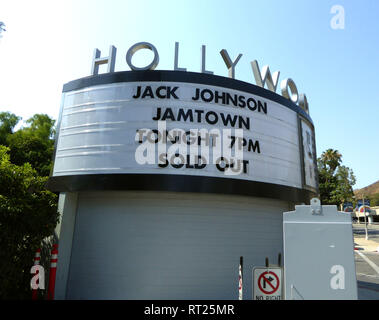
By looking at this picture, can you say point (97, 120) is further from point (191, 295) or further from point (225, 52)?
point (191, 295)

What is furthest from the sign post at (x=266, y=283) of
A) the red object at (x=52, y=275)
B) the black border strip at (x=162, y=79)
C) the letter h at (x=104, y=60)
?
the letter h at (x=104, y=60)

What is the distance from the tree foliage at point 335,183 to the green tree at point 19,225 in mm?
47778

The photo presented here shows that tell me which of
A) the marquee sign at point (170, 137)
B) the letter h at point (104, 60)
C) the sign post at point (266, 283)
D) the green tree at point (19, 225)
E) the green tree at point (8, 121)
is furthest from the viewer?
the green tree at point (8, 121)

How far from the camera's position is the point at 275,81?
10.6 meters

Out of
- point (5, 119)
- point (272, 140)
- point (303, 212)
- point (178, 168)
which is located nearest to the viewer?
point (303, 212)

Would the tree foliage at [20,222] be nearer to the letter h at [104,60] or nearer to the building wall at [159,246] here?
the building wall at [159,246]

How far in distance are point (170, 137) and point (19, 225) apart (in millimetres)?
4501

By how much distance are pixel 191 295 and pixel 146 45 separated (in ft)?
26.7

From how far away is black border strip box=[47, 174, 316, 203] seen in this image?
7152 mm

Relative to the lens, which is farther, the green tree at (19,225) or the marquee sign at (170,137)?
the marquee sign at (170,137)

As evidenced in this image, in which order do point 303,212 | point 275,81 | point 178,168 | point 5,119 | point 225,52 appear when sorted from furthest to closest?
point 5,119 → point 275,81 → point 225,52 → point 178,168 → point 303,212

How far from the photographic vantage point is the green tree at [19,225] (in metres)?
6.01

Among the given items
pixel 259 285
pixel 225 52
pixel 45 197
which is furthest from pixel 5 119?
pixel 259 285

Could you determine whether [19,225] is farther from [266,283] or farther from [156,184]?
[266,283]
